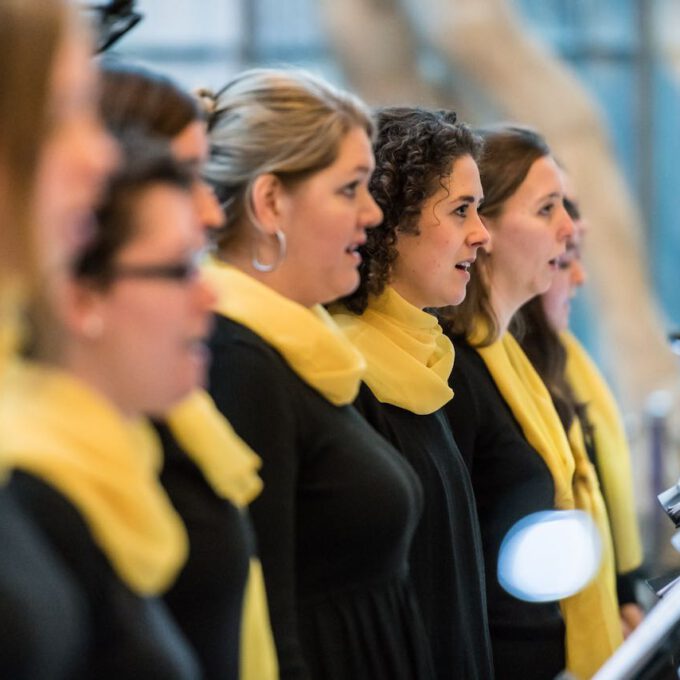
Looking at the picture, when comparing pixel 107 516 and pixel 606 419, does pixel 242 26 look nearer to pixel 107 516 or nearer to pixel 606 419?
pixel 606 419

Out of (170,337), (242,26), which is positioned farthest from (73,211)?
(242,26)

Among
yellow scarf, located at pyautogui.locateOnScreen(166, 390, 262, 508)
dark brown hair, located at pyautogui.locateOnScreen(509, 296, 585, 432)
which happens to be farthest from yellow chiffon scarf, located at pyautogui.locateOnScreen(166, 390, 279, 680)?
dark brown hair, located at pyautogui.locateOnScreen(509, 296, 585, 432)

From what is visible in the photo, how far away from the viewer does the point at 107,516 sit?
138 centimetres

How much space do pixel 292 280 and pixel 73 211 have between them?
902 millimetres

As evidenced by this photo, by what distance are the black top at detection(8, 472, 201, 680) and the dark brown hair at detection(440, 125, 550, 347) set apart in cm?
167

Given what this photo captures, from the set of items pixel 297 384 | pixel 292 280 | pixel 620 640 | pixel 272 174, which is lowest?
Answer: pixel 620 640

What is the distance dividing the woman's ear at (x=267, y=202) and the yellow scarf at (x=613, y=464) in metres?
1.59

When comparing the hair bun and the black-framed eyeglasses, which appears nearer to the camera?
the black-framed eyeglasses

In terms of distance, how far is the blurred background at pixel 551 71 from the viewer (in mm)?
8672

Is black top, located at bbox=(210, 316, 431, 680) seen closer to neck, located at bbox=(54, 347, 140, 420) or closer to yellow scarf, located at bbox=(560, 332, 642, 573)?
neck, located at bbox=(54, 347, 140, 420)

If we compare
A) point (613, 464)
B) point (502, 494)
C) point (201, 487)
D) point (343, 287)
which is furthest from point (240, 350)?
point (613, 464)

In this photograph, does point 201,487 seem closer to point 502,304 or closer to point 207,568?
point 207,568

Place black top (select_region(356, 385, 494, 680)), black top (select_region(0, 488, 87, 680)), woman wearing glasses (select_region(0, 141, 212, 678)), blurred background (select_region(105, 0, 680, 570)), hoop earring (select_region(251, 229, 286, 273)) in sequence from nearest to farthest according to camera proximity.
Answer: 1. black top (select_region(0, 488, 87, 680))
2. woman wearing glasses (select_region(0, 141, 212, 678))
3. hoop earring (select_region(251, 229, 286, 273))
4. black top (select_region(356, 385, 494, 680))
5. blurred background (select_region(105, 0, 680, 570))

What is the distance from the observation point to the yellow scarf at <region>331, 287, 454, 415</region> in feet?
8.56
